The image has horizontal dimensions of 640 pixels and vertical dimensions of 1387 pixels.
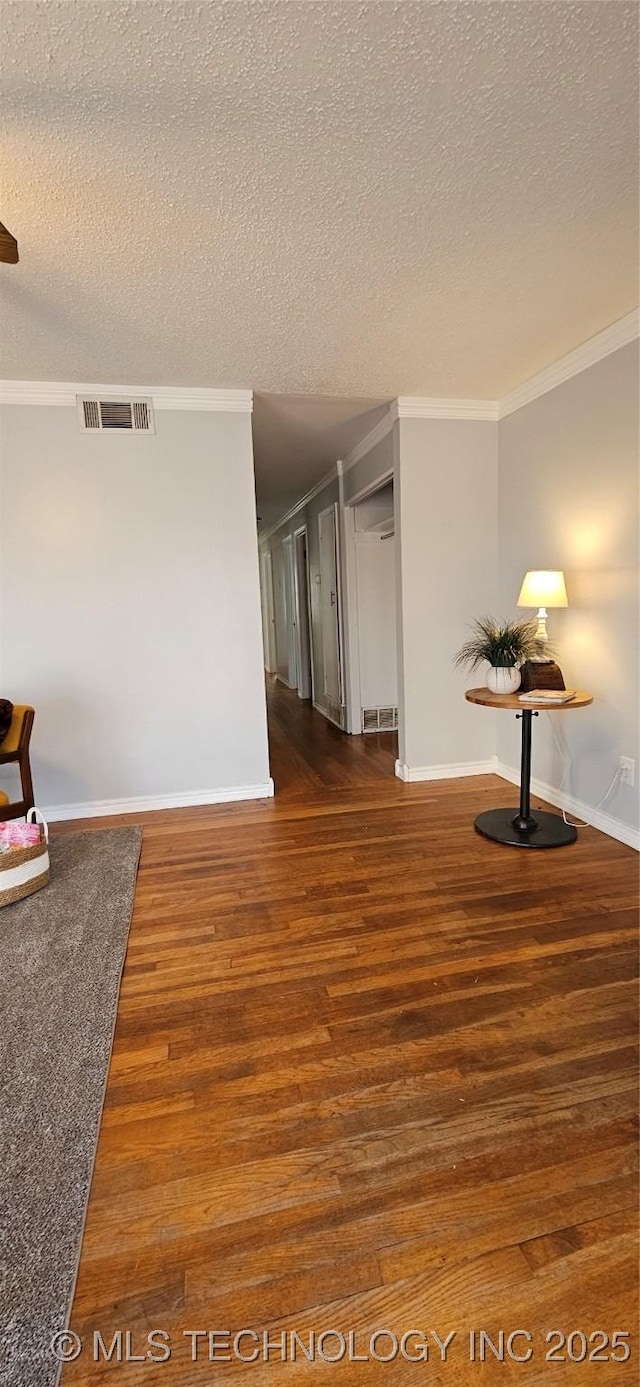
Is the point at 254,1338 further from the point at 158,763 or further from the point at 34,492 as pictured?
the point at 34,492

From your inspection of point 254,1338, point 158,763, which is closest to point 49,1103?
point 254,1338

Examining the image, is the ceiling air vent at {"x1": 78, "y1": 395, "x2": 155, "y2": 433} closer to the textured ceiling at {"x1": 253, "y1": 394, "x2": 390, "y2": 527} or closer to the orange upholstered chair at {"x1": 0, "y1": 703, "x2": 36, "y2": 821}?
the textured ceiling at {"x1": 253, "y1": 394, "x2": 390, "y2": 527}

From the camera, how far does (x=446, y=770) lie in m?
4.06

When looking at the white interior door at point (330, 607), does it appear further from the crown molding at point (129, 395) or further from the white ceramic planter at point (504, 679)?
the white ceramic planter at point (504, 679)

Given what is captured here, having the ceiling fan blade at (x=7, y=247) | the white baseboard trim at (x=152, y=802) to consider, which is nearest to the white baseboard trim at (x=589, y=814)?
the white baseboard trim at (x=152, y=802)

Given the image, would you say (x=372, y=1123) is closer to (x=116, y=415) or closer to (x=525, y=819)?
(x=525, y=819)

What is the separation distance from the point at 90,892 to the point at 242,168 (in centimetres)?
272

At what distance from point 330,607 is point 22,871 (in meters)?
3.89

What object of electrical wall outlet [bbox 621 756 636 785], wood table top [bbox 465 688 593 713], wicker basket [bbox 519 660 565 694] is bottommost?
electrical wall outlet [bbox 621 756 636 785]

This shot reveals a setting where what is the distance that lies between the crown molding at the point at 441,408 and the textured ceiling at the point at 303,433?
5.9 inches

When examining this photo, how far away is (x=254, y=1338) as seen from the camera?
990 mm

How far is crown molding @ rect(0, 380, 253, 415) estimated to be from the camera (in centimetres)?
322

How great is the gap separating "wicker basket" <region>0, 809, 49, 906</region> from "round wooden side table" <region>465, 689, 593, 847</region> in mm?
2165

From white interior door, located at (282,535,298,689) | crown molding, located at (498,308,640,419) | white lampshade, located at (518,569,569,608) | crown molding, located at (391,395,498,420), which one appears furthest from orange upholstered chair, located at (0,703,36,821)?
white interior door, located at (282,535,298,689)
